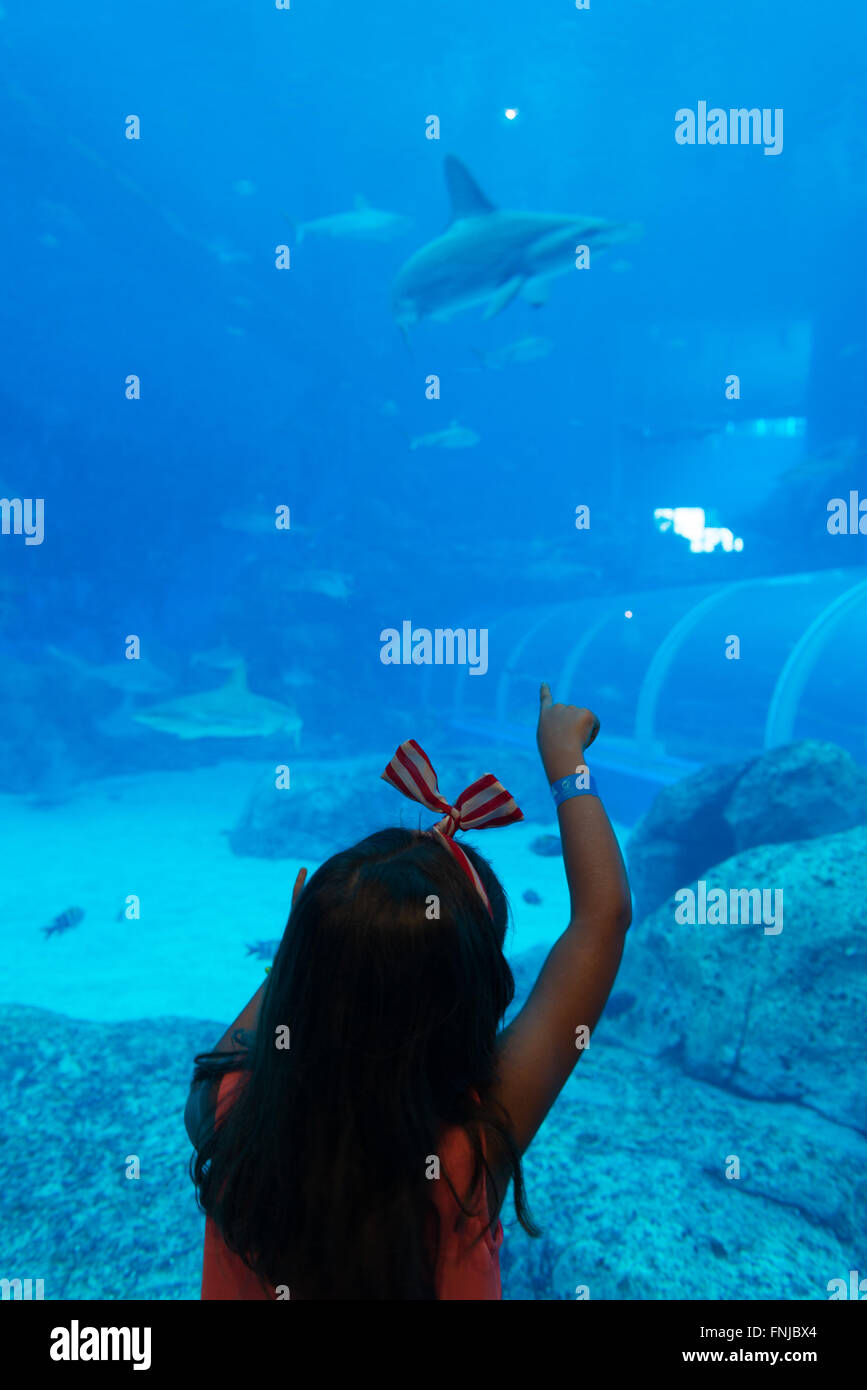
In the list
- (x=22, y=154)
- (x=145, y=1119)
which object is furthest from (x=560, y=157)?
(x=145, y=1119)

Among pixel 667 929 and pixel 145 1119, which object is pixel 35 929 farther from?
pixel 667 929

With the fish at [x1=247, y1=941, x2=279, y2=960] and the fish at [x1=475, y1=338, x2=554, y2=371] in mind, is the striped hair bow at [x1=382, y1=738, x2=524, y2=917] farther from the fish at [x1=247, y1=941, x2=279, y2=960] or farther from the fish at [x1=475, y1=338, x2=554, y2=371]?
the fish at [x1=475, y1=338, x2=554, y2=371]

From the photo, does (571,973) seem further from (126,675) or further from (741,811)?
(126,675)

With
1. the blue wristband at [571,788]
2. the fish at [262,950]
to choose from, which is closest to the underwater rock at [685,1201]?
the blue wristband at [571,788]

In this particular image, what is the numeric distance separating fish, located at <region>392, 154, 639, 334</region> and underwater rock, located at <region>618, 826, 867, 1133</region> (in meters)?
5.19

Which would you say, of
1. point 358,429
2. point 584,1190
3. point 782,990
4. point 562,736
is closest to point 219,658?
point 358,429

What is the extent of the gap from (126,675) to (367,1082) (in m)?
14.7

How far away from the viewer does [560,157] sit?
1698cm

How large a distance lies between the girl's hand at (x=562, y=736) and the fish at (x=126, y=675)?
45.9 feet

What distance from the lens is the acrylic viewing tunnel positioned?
885 centimetres

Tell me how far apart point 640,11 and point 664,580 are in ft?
38.6

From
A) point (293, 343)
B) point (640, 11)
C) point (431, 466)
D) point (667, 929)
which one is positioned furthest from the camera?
point (431, 466)

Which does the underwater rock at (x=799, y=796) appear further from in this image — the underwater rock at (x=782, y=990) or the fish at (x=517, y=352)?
the fish at (x=517, y=352)
